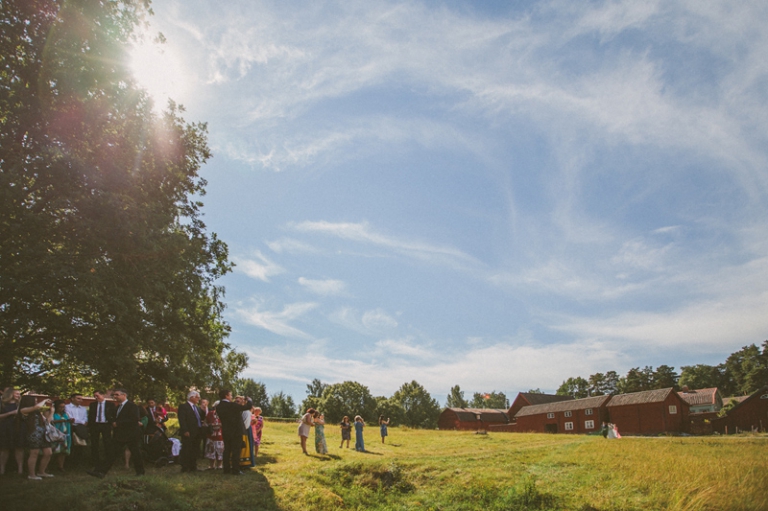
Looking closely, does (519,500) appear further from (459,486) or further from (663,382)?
(663,382)

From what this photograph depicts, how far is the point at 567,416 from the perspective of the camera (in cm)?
6931

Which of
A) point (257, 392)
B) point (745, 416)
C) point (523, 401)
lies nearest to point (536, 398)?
point (523, 401)

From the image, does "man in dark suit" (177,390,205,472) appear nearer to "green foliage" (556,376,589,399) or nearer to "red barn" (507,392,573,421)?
"red barn" (507,392,573,421)

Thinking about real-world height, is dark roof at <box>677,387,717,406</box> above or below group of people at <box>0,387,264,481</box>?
below

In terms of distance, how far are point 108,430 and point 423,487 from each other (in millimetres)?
8978

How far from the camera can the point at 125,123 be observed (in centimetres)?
1831

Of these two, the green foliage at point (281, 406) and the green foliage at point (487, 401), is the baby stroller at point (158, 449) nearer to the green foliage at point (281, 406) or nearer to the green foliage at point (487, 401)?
the green foliage at point (281, 406)

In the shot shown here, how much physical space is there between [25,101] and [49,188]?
307cm

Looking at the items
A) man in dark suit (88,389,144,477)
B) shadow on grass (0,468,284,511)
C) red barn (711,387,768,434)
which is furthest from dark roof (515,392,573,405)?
man in dark suit (88,389,144,477)

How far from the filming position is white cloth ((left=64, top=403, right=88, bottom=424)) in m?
13.6

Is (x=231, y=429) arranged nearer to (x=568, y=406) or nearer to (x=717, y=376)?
(x=568, y=406)

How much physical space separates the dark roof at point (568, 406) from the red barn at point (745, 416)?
13.1 m

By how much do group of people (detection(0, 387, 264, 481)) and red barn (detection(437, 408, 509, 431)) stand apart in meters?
81.6

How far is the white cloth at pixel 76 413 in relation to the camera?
13.6 metres
